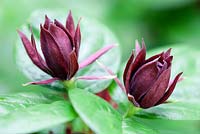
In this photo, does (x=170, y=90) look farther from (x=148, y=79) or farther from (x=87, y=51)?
(x=87, y=51)

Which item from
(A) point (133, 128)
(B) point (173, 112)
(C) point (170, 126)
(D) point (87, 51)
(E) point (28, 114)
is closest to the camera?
(E) point (28, 114)

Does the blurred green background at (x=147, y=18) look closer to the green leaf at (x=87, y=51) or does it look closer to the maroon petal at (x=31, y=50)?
the green leaf at (x=87, y=51)

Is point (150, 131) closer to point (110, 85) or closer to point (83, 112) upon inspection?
point (83, 112)

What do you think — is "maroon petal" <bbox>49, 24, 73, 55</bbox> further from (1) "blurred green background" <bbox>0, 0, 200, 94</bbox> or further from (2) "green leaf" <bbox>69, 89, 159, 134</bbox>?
(1) "blurred green background" <bbox>0, 0, 200, 94</bbox>

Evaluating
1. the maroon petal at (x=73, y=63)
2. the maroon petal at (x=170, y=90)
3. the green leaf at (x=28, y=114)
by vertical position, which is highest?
the maroon petal at (x=73, y=63)

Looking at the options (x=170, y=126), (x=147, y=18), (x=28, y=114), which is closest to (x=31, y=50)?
(x=28, y=114)

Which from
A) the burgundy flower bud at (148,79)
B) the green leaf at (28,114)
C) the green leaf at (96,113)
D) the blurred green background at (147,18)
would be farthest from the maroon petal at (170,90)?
the blurred green background at (147,18)
